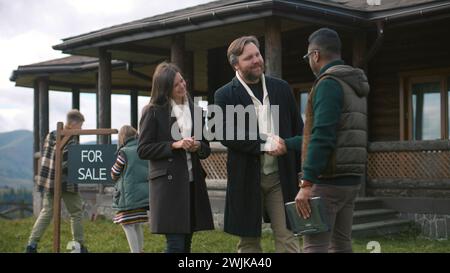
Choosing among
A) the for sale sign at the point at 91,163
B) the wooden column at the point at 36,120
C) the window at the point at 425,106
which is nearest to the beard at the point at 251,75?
the for sale sign at the point at 91,163

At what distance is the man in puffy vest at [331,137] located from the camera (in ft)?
14.0

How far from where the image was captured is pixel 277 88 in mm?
5160

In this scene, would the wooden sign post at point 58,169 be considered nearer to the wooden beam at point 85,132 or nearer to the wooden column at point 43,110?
the wooden beam at point 85,132

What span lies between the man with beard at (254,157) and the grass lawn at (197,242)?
395 centimetres

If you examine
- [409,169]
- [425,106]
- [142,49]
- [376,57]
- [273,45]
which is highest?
[142,49]

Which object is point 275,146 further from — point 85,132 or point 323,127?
point 85,132

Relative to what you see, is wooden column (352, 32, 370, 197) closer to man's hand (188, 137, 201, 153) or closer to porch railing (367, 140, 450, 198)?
porch railing (367, 140, 450, 198)

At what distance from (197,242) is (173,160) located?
15.6 ft

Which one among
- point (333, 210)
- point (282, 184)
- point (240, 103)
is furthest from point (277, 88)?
point (333, 210)

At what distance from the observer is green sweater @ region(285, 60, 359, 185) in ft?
13.9

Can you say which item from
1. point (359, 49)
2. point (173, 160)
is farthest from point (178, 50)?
point (173, 160)

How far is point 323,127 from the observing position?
4238mm

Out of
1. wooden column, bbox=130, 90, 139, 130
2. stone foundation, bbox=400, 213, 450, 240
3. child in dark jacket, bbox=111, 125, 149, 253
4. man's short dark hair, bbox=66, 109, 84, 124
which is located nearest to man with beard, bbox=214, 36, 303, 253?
child in dark jacket, bbox=111, 125, 149, 253

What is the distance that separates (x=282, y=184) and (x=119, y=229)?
7248mm
